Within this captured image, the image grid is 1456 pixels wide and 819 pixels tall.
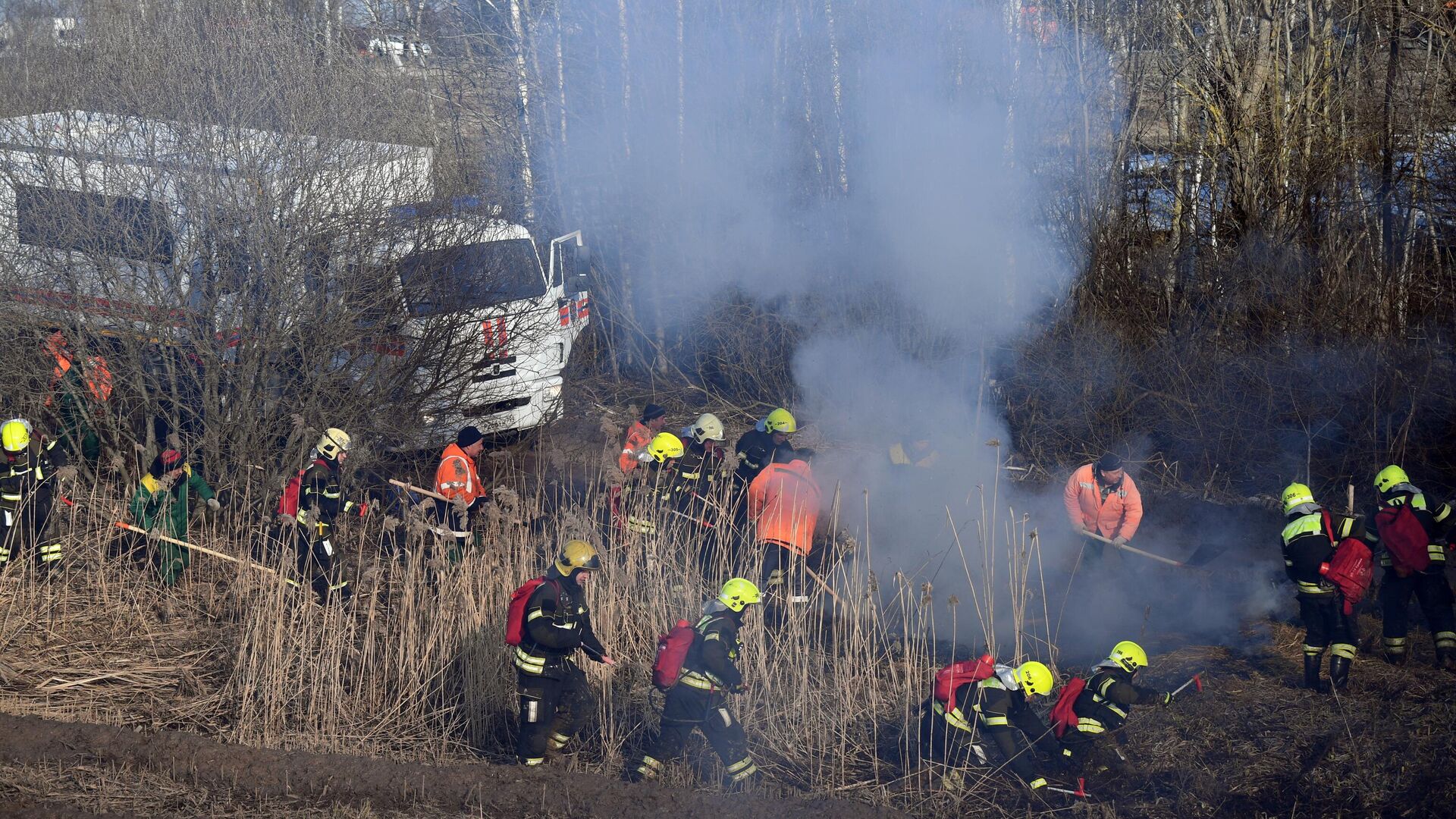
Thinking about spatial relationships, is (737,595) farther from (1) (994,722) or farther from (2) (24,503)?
(2) (24,503)

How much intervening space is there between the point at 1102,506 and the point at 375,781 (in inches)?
208

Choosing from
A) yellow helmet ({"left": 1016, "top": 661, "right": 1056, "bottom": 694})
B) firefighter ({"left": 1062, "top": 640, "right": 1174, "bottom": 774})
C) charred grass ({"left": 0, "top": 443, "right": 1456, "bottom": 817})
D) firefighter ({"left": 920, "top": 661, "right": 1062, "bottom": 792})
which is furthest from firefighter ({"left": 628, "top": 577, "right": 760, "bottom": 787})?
firefighter ({"left": 1062, "top": 640, "right": 1174, "bottom": 774})

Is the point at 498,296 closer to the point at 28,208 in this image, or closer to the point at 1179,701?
the point at 28,208

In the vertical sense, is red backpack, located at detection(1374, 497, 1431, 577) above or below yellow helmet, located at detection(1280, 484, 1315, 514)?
below

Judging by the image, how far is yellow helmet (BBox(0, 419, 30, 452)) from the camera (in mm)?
7746

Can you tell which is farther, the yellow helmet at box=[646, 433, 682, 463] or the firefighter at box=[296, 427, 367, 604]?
the yellow helmet at box=[646, 433, 682, 463]

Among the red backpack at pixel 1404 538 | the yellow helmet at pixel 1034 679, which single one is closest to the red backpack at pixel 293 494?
the yellow helmet at pixel 1034 679

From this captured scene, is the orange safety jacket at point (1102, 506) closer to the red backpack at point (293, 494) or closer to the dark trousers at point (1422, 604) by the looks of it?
the dark trousers at point (1422, 604)

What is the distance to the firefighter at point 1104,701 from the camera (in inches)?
219

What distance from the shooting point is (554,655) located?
18.4 ft

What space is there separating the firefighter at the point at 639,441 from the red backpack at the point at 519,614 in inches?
111

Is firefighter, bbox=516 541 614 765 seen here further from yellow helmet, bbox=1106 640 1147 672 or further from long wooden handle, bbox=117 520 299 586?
yellow helmet, bbox=1106 640 1147 672

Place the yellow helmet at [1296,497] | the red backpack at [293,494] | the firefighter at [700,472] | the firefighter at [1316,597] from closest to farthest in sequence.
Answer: the firefighter at [1316,597] → the yellow helmet at [1296,497] → the red backpack at [293,494] → the firefighter at [700,472]

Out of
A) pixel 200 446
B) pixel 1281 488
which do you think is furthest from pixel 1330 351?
pixel 200 446
